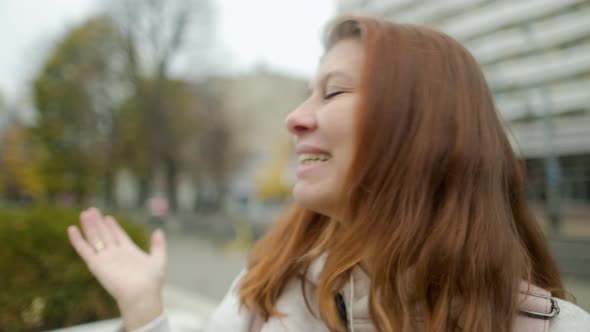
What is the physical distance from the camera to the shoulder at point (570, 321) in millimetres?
1028

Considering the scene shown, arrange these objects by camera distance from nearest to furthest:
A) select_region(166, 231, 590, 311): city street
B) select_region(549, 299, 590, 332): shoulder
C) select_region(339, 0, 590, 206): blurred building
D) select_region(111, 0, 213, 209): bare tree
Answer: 1. select_region(549, 299, 590, 332): shoulder
2. select_region(339, 0, 590, 206): blurred building
3. select_region(166, 231, 590, 311): city street
4. select_region(111, 0, 213, 209): bare tree

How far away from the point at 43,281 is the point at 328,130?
2.78 meters

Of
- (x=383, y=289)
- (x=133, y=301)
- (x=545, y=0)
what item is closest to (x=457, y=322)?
(x=383, y=289)

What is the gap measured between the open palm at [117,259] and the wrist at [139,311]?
0.01 meters

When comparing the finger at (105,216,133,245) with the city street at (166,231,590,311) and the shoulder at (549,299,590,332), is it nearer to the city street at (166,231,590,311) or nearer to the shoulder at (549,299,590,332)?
the shoulder at (549,299,590,332)

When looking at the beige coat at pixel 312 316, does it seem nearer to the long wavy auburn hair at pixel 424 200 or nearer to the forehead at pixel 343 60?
the long wavy auburn hair at pixel 424 200

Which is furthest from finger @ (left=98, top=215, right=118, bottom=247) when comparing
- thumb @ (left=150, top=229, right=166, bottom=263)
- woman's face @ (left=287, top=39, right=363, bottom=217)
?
woman's face @ (left=287, top=39, right=363, bottom=217)

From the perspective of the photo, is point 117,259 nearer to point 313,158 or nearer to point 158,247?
point 158,247

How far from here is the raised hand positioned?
120 centimetres

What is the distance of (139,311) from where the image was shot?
119 centimetres

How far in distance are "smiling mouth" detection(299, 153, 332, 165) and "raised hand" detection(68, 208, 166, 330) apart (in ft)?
2.00

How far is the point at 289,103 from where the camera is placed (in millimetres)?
30266

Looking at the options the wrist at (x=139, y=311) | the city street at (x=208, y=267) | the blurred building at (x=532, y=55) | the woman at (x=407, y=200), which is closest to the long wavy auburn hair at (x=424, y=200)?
the woman at (x=407, y=200)

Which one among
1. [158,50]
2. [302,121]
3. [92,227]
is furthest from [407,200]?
[158,50]
